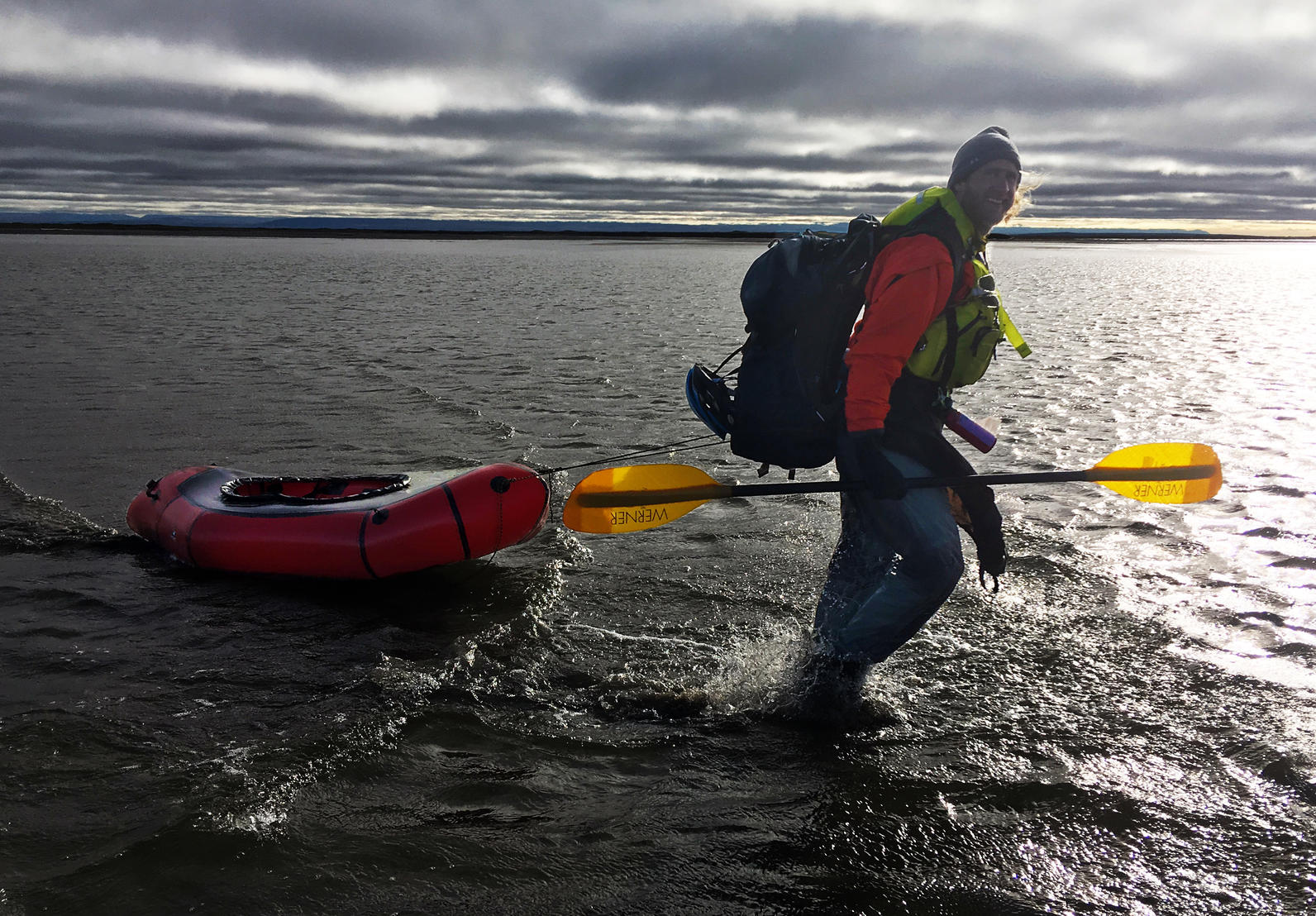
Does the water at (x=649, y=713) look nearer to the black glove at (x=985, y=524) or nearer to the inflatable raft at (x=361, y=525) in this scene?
the inflatable raft at (x=361, y=525)

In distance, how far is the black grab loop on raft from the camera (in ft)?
23.2

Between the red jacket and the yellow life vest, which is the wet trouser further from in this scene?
the yellow life vest

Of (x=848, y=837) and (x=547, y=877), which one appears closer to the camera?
(x=547, y=877)

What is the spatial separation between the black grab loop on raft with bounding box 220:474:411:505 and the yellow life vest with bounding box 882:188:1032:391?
14.1ft

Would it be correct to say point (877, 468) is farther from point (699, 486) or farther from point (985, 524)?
point (699, 486)

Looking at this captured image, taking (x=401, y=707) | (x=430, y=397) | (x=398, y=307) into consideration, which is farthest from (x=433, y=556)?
(x=398, y=307)

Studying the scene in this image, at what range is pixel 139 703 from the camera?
191 inches

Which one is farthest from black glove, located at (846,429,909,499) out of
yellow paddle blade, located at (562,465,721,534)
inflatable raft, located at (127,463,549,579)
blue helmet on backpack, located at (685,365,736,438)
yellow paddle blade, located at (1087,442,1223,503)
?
inflatable raft, located at (127,463,549,579)

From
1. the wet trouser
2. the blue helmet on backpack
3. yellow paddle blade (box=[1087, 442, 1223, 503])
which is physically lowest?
the wet trouser

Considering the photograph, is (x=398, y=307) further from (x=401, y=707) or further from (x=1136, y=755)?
(x=1136, y=755)

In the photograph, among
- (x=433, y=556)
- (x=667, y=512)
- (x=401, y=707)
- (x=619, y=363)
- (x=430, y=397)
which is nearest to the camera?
(x=401, y=707)

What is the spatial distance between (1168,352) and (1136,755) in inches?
578

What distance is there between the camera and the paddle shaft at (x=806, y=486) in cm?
460

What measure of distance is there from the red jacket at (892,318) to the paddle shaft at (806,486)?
0.54 meters
